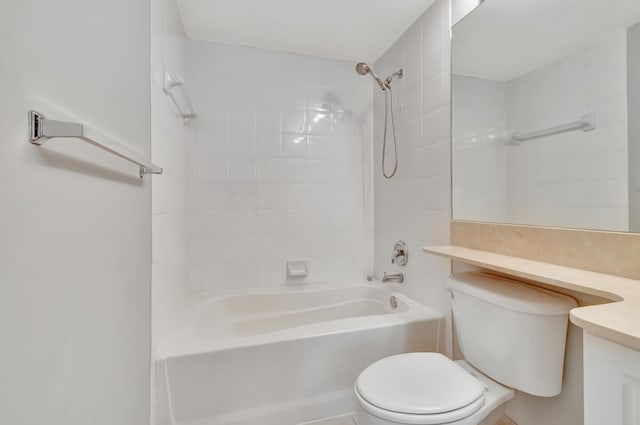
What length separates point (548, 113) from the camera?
1.08 m

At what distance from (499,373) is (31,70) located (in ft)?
4.97

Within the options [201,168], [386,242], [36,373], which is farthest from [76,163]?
[386,242]

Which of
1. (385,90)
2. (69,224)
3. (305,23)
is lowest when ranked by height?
(69,224)

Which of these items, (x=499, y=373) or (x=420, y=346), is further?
(x=420, y=346)

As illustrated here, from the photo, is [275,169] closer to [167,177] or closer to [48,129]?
[167,177]

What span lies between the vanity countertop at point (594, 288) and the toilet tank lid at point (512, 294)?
0.36 ft

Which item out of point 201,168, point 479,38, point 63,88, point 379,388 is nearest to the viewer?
point 63,88

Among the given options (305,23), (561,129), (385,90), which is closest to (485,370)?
(561,129)

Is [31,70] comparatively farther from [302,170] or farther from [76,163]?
[302,170]

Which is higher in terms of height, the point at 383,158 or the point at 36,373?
the point at 383,158

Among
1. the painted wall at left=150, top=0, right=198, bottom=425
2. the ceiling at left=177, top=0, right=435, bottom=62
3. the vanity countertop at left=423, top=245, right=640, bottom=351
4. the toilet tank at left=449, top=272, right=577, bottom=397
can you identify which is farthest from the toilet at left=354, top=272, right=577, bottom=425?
the ceiling at left=177, top=0, right=435, bottom=62

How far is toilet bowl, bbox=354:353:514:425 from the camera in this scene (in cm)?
84

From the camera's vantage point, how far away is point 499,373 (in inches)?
40.6

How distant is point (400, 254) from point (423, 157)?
641 millimetres
